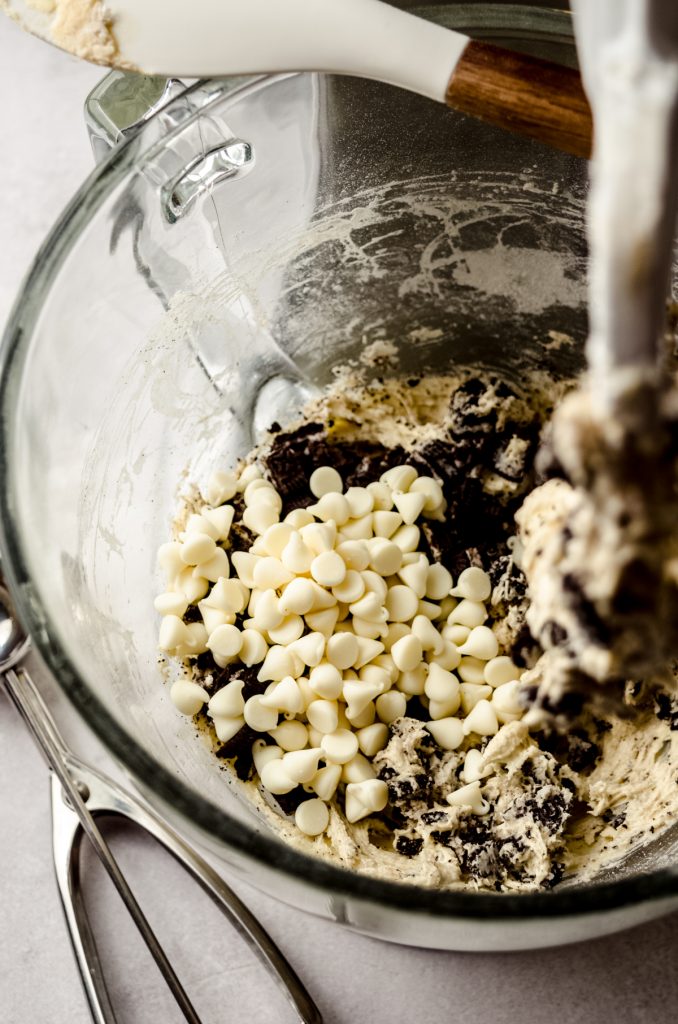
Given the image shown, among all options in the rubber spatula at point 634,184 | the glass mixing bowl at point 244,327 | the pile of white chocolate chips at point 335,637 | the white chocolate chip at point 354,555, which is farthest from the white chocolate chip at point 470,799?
the rubber spatula at point 634,184

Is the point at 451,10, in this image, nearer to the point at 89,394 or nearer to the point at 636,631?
the point at 89,394

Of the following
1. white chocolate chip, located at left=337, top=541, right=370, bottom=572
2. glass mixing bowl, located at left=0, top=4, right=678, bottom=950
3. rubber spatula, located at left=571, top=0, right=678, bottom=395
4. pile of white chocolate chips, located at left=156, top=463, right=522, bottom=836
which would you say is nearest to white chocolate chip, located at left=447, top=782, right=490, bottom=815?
pile of white chocolate chips, located at left=156, top=463, right=522, bottom=836

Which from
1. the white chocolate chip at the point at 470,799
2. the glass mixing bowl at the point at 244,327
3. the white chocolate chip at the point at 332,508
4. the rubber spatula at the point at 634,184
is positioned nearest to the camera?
the rubber spatula at the point at 634,184

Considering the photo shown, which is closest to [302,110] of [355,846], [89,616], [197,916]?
[89,616]

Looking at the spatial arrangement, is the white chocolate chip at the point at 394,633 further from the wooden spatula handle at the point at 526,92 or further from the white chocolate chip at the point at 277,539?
the wooden spatula handle at the point at 526,92

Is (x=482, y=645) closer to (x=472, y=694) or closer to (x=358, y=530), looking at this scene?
(x=472, y=694)

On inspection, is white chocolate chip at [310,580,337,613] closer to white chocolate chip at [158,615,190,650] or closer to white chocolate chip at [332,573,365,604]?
white chocolate chip at [332,573,365,604]

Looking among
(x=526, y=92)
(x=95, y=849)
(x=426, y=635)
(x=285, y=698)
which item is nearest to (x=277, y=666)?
(x=285, y=698)
